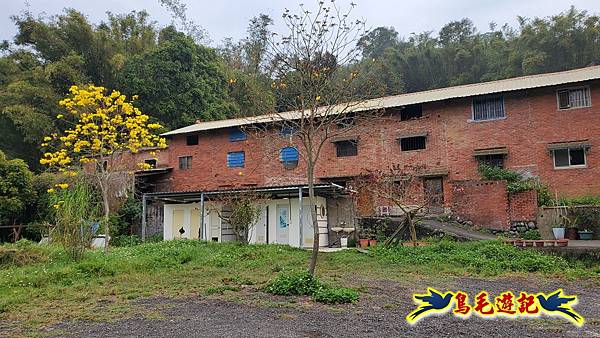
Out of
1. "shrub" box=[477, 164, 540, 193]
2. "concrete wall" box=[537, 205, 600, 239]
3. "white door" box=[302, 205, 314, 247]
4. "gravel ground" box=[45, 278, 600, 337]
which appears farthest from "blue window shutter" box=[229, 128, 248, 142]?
"gravel ground" box=[45, 278, 600, 337]

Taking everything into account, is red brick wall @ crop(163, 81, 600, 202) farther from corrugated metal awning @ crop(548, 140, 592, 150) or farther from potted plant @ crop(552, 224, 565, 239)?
potted plant @ crop(552, 224, 565, 239)

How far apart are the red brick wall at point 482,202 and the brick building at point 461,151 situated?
0.13 ft

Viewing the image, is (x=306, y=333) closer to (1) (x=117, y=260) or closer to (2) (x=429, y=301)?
(2) (x=429, y=301)

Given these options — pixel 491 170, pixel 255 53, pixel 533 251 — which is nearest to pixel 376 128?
pixel 491 170

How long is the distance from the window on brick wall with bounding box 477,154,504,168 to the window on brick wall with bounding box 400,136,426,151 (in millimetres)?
2643

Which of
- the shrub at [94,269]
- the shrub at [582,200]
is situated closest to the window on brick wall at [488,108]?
the shrub at [582,200]

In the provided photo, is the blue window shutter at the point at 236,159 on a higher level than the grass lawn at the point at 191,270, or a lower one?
higher

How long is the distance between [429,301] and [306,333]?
5.86ft

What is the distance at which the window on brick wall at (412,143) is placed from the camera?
21892 millimetres

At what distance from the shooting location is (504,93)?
20.1 metres

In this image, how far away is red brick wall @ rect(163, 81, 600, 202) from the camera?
1884cm

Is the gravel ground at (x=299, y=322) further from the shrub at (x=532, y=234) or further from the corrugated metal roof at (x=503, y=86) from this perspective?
the corrugated metal roof at (x=503, y=86)

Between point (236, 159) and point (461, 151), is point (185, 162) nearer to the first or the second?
point (236, 159)

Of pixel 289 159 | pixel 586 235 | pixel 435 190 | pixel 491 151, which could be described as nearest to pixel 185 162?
pixel 289 159
